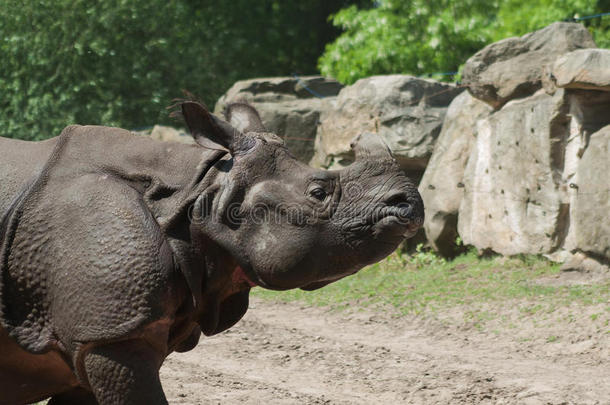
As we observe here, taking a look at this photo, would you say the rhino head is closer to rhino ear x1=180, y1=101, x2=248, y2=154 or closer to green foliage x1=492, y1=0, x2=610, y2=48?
rhino ear x1=180, y1=101, x2=248, y2=154

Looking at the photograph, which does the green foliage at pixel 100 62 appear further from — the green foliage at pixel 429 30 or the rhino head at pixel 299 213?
the rhino head at pixel 299 213

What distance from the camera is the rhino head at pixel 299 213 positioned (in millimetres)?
3109

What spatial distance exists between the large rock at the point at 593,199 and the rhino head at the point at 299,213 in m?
5.77

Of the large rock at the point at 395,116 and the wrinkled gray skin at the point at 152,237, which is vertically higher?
the wrinkled gray skin at the point at 152,237

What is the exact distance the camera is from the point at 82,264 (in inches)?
118

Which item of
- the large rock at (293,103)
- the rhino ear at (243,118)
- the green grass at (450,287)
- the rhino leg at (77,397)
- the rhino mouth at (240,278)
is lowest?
the green grass at (450,287)

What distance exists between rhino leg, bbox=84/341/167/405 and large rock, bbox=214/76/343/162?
9468mm

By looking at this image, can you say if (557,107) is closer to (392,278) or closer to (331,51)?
(392,278)

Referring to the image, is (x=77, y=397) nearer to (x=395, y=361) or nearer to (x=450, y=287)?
(x=395, y=361)

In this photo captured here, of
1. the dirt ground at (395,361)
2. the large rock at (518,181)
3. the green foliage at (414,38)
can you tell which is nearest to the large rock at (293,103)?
the green foliage at (414,38)

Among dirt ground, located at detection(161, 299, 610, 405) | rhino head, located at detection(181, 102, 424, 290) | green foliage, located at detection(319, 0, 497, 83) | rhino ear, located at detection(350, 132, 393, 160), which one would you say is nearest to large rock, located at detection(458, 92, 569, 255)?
dirt ground, located at detection(161, 299, 610, 405)

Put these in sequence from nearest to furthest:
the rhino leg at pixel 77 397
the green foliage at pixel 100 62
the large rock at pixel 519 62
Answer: the rhino leg at pixel 77 397 < the large rock at pixel 519 62 < the green foliage at pixel 100 62

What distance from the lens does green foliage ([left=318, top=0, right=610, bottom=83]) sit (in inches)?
553

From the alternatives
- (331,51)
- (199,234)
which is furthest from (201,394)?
(331,51)
